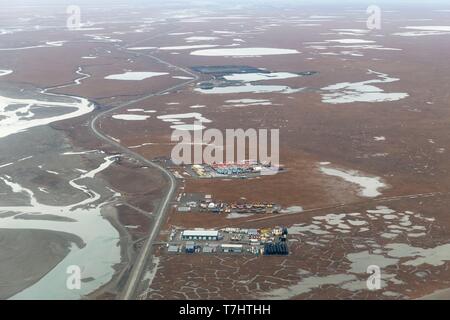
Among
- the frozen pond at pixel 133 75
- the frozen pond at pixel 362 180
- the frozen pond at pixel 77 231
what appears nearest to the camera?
the frozen pond at pixel 77 231

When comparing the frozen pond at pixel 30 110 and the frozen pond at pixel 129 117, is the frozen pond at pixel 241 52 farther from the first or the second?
the frozen pond at pixel 129 117

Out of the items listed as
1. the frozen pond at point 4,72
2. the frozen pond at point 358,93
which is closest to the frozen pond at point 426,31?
the frozen pond at point 358,93

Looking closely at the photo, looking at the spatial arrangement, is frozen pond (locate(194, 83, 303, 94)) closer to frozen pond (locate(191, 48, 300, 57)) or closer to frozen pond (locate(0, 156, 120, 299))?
frozen pond (locate(191, 48, 300, 57))

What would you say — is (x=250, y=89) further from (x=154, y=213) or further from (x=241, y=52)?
(x=154, y=213)

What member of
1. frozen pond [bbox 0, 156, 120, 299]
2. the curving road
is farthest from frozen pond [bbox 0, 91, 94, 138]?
frozen pond [bbox 0, 156, 120, 299]

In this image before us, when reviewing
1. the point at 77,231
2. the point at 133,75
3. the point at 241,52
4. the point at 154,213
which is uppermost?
the point at 241,52

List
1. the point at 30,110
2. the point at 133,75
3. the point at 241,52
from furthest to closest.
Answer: the point at 241,52, the point at 133,75, the point at 30,110

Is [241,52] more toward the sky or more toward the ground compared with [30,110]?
more toward the sky

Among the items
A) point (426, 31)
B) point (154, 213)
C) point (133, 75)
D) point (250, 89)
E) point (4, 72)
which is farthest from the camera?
point (426, 31)

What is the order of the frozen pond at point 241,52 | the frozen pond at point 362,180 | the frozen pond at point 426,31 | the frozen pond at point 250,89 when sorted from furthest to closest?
the frozen pond at point 426,31
the frozen pond at point 241,52
the frozen pond at point 250,89
the frozen pond at point 362,180

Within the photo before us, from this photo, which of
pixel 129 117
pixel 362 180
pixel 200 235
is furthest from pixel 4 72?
pixel 200 235
